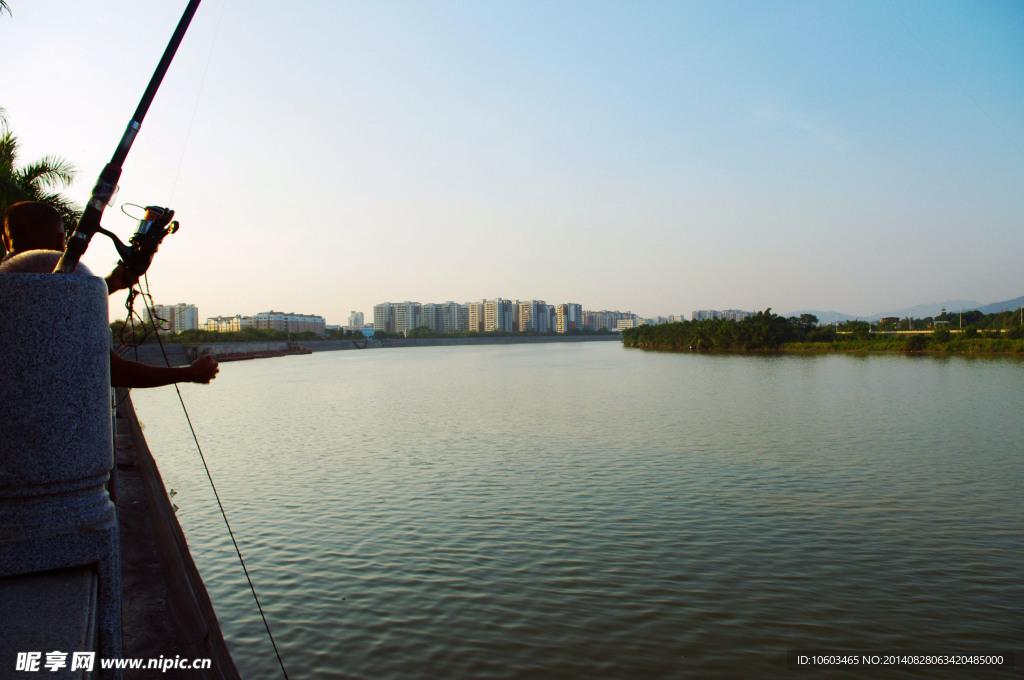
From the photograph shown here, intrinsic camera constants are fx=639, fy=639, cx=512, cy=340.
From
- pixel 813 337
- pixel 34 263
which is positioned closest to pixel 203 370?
pixel 34 263

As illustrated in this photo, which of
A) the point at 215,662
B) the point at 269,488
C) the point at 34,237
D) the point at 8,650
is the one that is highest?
the point at 34,237

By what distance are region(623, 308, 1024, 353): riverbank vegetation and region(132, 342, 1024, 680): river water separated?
206ft

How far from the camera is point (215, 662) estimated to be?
11.8 feet

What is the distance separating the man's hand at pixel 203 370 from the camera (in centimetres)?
273

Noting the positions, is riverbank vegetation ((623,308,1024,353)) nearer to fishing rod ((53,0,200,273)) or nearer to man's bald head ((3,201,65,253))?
fishing rod ((53,0,200,273))

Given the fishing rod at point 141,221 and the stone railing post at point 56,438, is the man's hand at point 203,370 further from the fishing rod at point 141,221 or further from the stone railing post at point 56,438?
the fishing rod at point 141,221

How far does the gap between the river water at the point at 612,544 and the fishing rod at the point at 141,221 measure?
397 cm

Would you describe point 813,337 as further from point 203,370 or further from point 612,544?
point 203,370

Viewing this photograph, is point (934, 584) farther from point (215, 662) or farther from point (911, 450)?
point (911, 450)

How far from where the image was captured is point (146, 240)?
3.22 meters

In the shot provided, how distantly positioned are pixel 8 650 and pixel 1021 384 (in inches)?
1622

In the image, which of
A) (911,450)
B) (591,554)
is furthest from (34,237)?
(911,450)

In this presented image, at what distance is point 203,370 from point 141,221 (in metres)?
1.00

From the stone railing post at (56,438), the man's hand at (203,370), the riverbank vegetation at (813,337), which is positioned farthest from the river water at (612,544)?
the riverbank vegetation at (813,337)
